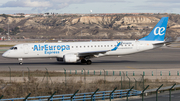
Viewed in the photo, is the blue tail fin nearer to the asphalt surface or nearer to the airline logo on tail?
the airline logo on tail

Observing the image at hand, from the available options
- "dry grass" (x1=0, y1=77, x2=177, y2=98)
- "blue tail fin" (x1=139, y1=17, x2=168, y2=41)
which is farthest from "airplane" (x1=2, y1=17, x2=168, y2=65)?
"dry grass" (x1=0, y1=77, x2=177, y2=98)

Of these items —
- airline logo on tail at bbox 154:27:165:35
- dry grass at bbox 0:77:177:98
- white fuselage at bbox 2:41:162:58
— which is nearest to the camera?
dry grass at bbox 0:77:177:98

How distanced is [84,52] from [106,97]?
69.1 feet

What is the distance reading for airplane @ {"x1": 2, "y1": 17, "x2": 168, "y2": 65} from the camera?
38594mm

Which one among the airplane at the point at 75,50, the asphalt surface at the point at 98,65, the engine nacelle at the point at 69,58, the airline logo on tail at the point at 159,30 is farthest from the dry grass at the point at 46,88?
the airline logo on tail at the point at 159,30

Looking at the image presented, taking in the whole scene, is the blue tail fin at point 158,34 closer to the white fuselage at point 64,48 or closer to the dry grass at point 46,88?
the white fuselage at point 64,48

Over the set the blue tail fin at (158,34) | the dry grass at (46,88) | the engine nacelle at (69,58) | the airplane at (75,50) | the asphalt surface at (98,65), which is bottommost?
the asphalt surface at (98,65)

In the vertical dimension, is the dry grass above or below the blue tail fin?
below

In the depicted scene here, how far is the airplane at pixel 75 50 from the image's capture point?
127 ft

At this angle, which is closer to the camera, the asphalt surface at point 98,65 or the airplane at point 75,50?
the asphalt surface at point 98,65

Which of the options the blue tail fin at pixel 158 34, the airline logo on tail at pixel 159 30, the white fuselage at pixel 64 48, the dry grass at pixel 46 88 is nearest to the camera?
the dry grass at pixel 46 88

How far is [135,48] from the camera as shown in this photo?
4116 cm

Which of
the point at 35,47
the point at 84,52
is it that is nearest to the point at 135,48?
the point at 84,52

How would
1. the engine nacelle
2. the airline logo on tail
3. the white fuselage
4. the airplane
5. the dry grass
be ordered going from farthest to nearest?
the airline logo on tail, the white fuselage, the airplane, the engine nacelle, the dry grass
